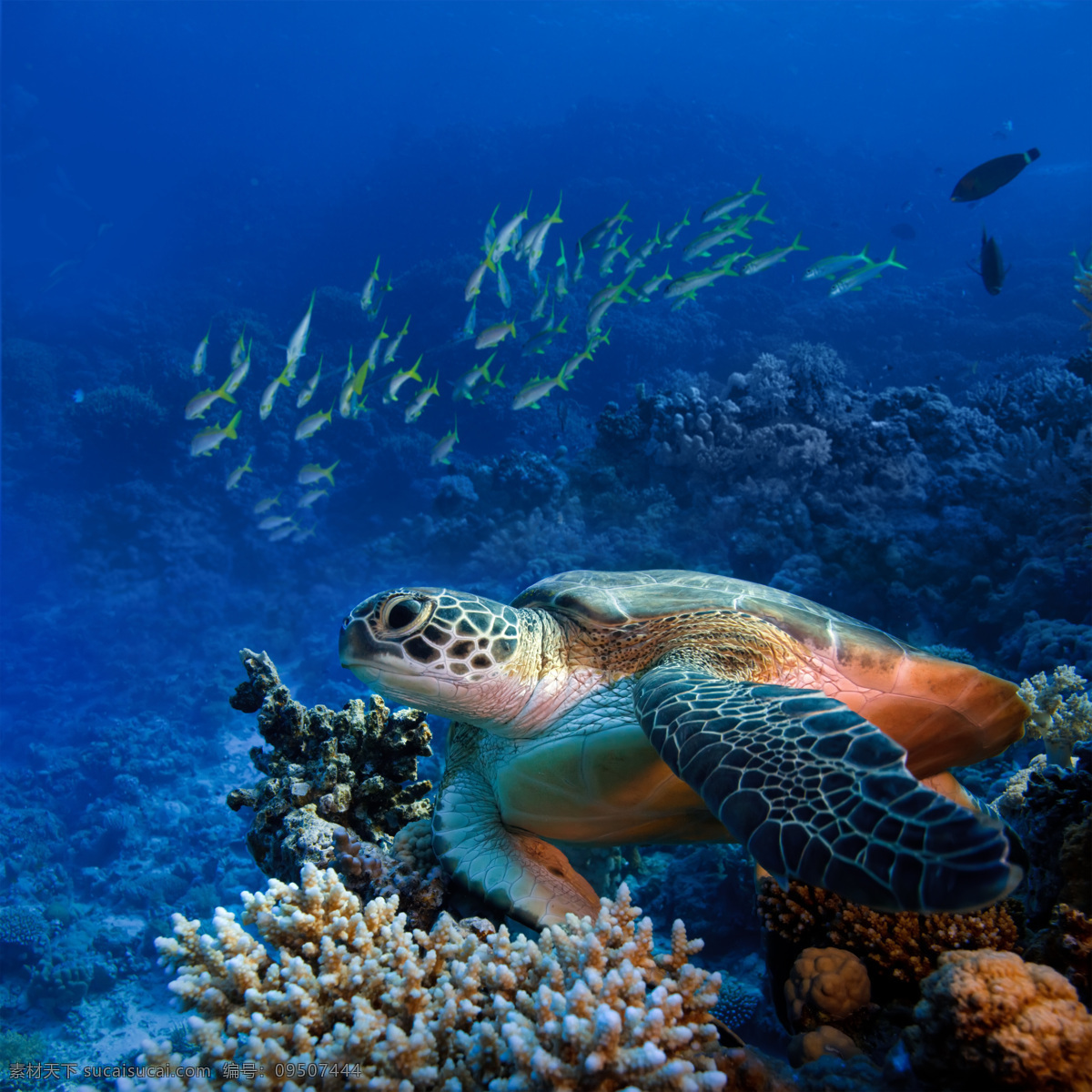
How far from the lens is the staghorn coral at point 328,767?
2121 millimetres

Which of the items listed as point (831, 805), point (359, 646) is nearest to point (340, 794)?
point (359, 646)

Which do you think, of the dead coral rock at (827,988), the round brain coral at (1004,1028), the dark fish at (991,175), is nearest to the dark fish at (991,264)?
the dark fish at (991,175)

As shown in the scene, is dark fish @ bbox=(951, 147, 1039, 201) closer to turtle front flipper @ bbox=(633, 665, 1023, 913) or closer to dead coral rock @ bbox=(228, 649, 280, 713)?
turtle front flipper @ bbox=(633, 665, 1023, 913)

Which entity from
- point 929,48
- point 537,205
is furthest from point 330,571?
point 929,48

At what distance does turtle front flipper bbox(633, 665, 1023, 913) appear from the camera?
89 centimetres

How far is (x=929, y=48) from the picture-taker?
185 ft

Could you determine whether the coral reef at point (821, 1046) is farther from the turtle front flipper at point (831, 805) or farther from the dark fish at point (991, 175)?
the dark fish at point (991, 175)

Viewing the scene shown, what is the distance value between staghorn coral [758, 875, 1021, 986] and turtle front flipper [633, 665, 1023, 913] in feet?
1.34

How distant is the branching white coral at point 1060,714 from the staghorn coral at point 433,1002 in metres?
2.39

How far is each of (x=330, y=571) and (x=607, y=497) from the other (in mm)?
6517

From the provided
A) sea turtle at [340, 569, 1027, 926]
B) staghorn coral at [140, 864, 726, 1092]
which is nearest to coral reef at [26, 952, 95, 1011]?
sea turtle at [340, 569, 1027, 926]

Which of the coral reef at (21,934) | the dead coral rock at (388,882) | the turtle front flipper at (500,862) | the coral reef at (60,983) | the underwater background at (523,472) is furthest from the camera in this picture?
the coral reef at (21,934)

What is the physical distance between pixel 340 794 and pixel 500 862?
70 cm

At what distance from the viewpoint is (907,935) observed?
1395 mm
